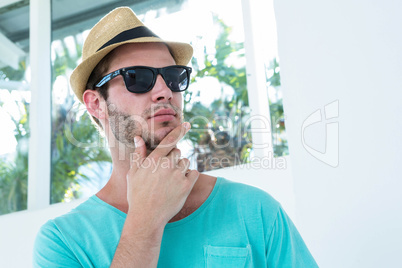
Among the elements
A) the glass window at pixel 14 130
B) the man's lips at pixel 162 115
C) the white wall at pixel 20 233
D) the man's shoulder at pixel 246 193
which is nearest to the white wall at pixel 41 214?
the white wall at pixel 20 233

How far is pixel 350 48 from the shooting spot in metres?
1.55

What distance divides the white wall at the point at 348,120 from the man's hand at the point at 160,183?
69cm

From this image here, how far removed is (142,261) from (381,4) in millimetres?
1213

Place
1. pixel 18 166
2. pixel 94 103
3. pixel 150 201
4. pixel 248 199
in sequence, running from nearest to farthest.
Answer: pixel 150 201 → pixel 248 199 → pixel 94 103 → pixel 18 166

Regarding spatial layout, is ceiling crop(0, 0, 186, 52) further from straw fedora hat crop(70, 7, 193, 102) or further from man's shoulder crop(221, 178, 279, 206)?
man's shoulder crop(221, 178, 279, 206)

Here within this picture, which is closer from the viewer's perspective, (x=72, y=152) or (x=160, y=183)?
(x=160, y=183)

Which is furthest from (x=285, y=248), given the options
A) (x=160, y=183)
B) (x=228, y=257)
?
(x=160, y=183)

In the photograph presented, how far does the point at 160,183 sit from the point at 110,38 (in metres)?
0.56

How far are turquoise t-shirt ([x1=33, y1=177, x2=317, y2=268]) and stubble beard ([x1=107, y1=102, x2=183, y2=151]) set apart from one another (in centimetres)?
25

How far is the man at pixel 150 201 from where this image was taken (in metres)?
1.11

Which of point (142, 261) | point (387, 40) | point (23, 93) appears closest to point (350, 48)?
point (387, 40)

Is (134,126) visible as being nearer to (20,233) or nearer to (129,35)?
(129,35)

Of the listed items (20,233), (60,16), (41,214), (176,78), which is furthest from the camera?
(60,16)

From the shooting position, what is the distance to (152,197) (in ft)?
3.62
